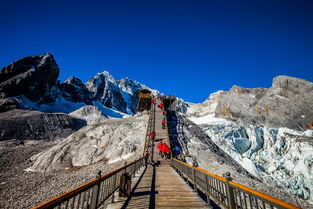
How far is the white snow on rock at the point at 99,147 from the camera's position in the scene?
18516 millimetres

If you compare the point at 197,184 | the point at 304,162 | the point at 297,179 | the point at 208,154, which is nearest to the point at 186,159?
the point at 208,154

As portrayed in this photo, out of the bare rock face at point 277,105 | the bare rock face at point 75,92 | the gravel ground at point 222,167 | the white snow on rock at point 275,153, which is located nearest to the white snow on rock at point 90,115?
the bare rock face at point 75,92

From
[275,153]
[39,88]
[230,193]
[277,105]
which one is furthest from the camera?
[39,88]

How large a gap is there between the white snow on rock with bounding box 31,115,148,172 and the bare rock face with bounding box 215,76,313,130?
32712 mm

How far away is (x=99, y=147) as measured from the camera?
69.5 feet

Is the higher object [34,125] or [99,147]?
[34,125]

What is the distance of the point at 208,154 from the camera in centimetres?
1731

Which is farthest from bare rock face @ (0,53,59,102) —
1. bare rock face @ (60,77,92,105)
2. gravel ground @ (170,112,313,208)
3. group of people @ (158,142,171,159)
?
gravel ground @ (170,112,313,208)

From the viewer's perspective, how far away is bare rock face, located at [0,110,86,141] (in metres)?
43.5

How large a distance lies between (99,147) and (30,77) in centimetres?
8156

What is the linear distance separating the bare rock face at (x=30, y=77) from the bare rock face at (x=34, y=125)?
19.8 meters

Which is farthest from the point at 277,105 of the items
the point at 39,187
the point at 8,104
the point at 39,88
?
the point at 39,88

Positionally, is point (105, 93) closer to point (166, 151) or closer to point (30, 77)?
point (30, 77)

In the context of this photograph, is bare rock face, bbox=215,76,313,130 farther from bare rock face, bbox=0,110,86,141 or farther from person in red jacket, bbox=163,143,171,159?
bare rock face, bbox=0,110,86,141
